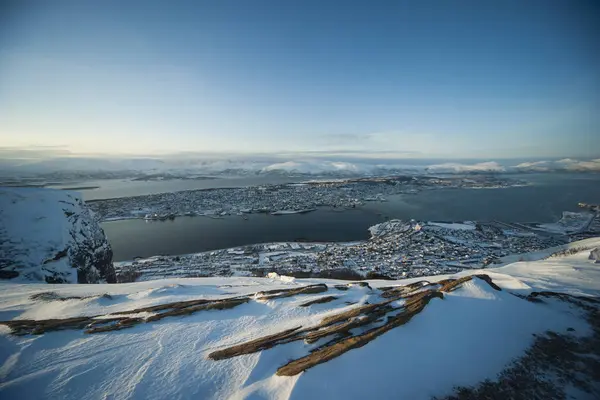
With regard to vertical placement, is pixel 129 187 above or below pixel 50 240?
below

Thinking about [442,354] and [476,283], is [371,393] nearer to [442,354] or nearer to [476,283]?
[442,354]

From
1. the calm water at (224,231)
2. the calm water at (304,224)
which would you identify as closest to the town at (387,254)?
the calm water at (224,231)

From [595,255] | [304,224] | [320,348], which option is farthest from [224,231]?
[595,255]

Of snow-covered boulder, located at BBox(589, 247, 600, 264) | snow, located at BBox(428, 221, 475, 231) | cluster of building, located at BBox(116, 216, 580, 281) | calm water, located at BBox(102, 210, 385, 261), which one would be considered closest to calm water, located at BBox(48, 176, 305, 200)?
calm water, located at BBox(102, 210, 385, 261)

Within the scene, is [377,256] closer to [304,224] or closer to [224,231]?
[304,224]

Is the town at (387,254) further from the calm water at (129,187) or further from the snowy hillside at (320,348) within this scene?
the calm water at (129,187)

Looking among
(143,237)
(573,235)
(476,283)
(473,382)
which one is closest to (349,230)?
(573,235)
